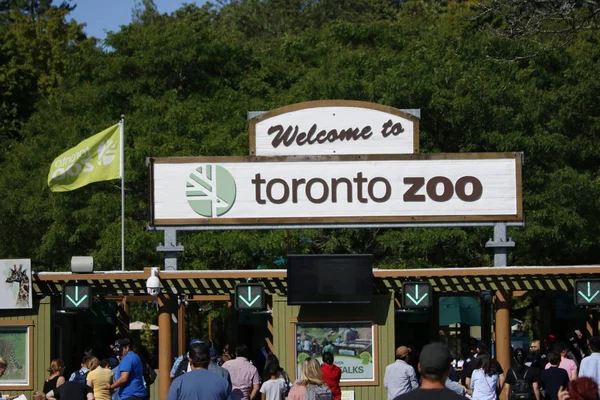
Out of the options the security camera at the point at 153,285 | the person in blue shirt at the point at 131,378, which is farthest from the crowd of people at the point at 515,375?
the security camera at the point at 153,285

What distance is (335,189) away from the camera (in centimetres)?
2142

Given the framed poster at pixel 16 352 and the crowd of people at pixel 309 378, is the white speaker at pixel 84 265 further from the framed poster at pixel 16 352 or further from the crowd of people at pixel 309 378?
the crowd of people at pixel 309 378

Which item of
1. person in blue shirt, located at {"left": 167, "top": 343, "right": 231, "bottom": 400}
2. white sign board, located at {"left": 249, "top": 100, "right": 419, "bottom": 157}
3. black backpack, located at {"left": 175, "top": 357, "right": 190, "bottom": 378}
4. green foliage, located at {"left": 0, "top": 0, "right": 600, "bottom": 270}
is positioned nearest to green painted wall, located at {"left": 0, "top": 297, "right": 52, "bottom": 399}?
black backpack, located at {"left": 175, "top": 357, "right": 190, "bottom": 378}

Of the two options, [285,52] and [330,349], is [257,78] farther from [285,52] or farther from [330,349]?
[330,349]

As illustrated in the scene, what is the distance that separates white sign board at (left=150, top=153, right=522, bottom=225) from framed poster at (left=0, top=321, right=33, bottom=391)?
3.12 m

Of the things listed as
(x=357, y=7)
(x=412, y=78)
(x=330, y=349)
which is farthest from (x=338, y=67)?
(x=357, y=7)

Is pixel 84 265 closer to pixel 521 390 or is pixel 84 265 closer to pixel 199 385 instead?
pixel 521 390

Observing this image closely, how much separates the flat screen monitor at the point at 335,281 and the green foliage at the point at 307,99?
28.4 ft

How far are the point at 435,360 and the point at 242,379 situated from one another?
9080 mm

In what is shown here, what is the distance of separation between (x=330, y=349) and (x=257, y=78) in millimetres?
22544

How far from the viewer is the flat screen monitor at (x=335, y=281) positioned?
63.8 feet

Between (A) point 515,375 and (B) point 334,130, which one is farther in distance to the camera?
(B) point 334,130

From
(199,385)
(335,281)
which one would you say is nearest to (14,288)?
(335,281)

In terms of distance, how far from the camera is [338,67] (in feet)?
119
